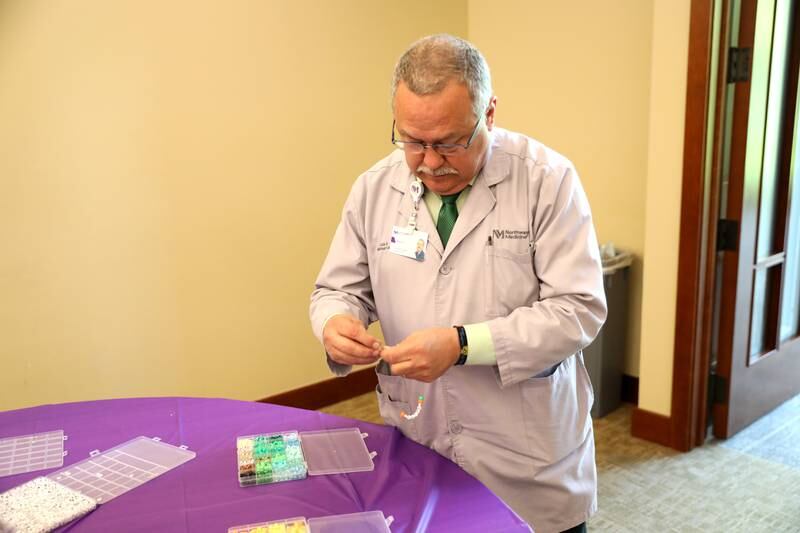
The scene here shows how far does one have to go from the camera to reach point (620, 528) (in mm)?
2486

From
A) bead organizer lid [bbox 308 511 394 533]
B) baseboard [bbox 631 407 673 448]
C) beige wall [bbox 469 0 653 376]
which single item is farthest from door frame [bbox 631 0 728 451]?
bead organizer lid [bbox 308 511 394 533]

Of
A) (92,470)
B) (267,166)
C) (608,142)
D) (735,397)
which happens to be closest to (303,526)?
(92,470)

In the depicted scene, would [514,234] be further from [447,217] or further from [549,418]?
[549,418]

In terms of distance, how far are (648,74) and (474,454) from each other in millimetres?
2543

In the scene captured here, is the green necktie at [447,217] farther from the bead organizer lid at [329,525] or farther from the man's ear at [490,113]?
A: the bead organizer lid at [329,525]

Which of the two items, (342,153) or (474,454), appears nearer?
(474,454)

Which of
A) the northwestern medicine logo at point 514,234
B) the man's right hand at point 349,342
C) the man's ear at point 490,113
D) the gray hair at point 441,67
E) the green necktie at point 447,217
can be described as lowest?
the man's right hand at point 349,342

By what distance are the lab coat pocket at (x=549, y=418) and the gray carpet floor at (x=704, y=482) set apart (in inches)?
50.3

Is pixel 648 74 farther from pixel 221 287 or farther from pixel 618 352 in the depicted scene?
pixel 221 287

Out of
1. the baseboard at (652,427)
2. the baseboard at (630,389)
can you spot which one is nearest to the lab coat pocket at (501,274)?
the baseboard at (652,427)

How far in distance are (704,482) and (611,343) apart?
85 centimetres

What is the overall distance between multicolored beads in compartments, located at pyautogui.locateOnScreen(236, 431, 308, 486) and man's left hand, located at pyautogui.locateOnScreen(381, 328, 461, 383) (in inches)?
11.7

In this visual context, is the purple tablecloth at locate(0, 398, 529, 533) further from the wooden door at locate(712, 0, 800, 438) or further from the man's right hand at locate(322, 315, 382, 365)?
the wooden door at locate(712, 0, 800, 438)

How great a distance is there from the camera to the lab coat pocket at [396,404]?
1522 mm
